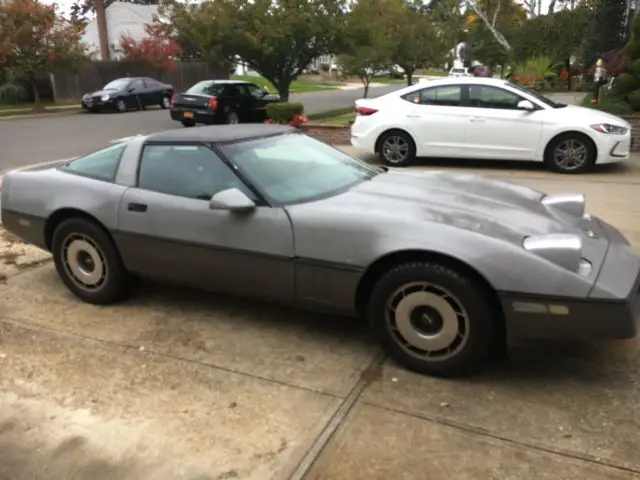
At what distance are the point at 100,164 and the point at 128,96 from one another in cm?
2185

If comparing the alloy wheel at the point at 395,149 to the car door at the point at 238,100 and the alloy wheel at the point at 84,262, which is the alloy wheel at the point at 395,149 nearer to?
the alloy wheel at the point at 84,262

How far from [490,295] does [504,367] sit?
552mm

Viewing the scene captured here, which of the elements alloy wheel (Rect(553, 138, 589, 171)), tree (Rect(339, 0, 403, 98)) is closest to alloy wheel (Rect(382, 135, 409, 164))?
alloy wheel (Rect(553, 138, 589, 171))

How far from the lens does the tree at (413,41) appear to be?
26500mm

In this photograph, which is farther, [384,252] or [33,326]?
[33,326]

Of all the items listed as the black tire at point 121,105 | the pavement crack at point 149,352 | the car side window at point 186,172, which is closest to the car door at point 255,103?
the black tire at point 121,105

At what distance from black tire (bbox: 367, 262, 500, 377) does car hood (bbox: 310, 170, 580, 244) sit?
1.03 feet

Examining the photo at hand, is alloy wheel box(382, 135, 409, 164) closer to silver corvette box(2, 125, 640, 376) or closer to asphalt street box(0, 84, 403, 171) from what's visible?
silver corvette box(2, 125, 640, 376)

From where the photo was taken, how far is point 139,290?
4699mm

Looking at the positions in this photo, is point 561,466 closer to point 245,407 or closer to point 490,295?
point 490,295

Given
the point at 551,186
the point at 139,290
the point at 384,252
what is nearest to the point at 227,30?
the point at 551,186

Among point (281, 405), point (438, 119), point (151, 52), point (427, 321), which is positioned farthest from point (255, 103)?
point (151, 52)

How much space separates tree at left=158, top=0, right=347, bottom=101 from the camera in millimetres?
17906

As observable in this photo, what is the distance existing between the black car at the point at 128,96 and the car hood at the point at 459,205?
22417 millimetres
